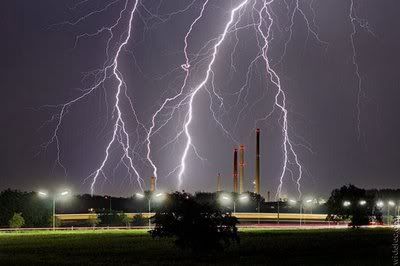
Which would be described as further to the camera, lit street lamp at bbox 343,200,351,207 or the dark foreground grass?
lit street lamp at bbox 343,200,351,207

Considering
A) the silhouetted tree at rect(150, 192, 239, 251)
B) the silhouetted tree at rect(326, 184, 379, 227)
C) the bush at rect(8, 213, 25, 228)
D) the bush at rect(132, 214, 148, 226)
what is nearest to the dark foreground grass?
the silhouetted tree at rect(150, 192, 239, 251)

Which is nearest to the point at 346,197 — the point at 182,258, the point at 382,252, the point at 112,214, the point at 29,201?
the point at 112,214

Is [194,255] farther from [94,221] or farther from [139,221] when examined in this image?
[139,221]

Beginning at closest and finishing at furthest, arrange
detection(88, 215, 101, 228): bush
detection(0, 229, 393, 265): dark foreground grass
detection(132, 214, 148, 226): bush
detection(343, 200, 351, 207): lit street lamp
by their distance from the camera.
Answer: detection(0, 229, 393, 265): dark foreground grass → detection(343, 200, 351, 207): lit street lamp → detection(88, 215, 101, 228): bush → detection(132, 214, 148, 226): bush

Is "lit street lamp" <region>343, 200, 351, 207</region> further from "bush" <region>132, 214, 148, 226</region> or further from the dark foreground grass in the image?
the dark foreground grass

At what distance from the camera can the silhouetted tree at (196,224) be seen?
26.2 meters

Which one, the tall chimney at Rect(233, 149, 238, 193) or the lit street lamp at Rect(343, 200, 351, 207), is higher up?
the tall chimney at Rect(233, 149, 238, 193)

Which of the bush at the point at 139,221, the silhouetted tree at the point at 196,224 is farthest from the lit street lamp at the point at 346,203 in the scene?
the silhouetted tree at the point at 196,224

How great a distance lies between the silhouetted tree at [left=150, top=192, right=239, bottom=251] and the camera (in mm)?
26219

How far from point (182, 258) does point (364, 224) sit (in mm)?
33966

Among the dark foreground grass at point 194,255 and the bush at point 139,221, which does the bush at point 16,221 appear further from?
the dark foreground grass at point 194,255

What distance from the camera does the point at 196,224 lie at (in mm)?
26172

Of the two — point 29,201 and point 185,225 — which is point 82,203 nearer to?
point 29,201

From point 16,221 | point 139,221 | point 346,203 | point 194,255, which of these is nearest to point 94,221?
point 139,221
